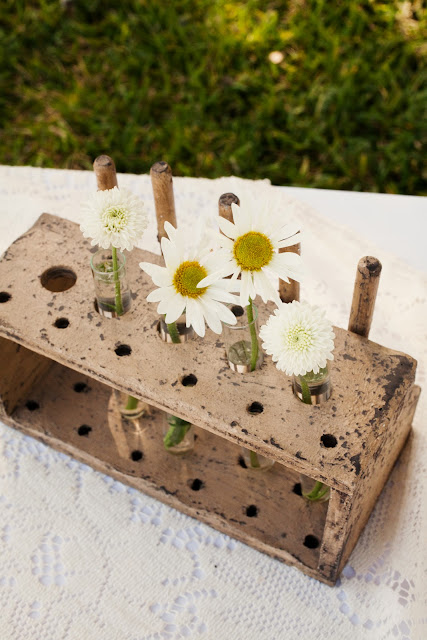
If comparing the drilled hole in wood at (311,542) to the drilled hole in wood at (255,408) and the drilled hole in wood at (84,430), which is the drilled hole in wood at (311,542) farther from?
the drilled hole in wood at (84,430)

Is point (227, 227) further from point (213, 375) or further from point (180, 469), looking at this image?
point (180, 469)

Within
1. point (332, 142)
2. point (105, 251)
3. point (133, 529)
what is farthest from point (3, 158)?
point (133, 529)

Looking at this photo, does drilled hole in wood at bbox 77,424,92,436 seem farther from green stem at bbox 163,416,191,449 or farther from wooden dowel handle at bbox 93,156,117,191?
wooden dowel handle at bbox 93,156,117,191

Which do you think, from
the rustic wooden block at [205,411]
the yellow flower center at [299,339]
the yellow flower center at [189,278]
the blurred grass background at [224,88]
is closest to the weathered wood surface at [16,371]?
the rustic wooden block at [205,411]

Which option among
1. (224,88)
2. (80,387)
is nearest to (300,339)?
(80,387)

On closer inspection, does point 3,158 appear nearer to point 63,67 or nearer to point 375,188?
point 63,67
